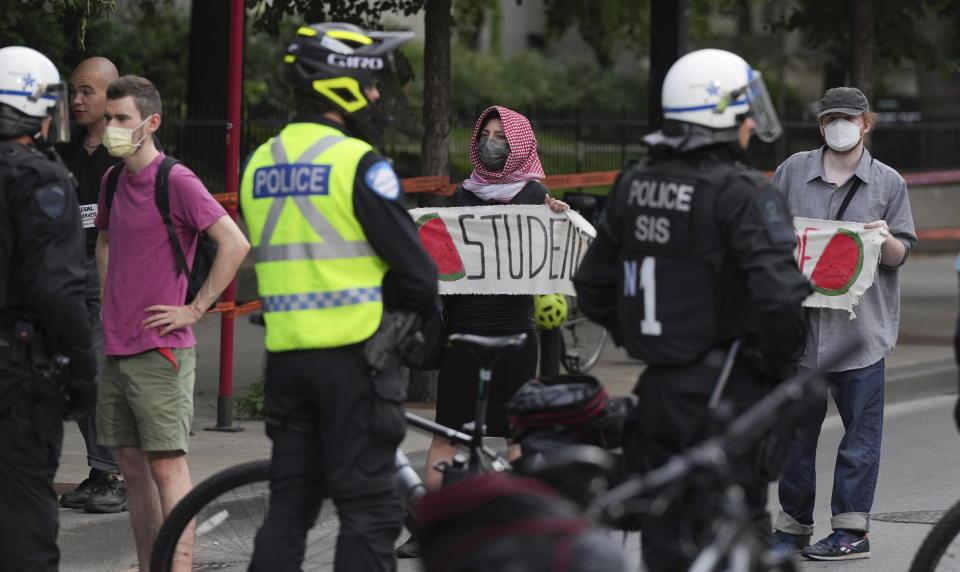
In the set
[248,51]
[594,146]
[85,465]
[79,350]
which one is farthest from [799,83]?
[79,350]

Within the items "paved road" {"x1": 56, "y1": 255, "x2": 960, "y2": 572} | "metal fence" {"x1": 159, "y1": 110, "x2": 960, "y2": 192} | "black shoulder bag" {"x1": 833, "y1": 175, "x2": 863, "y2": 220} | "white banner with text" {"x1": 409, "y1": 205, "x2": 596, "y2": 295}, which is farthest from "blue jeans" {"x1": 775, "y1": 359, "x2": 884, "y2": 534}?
"metal fence" {"x1": 159, "y1": 110, "x2": 960, "y2": 192}

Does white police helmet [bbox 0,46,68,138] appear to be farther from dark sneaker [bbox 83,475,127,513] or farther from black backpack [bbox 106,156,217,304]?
dark sneaker [bbox 83,475,127,513]

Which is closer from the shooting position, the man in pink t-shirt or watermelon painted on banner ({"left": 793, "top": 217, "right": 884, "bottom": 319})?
the man in pink t-shirt

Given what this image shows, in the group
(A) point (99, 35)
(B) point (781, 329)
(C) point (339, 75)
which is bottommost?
(B) point (781, 329)

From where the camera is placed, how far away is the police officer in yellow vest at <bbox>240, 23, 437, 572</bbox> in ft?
14.9

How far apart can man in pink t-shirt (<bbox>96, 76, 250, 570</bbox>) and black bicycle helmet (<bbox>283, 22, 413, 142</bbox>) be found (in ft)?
3.37

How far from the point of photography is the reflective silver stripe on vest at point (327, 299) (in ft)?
14.9

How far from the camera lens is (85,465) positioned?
7.84 m

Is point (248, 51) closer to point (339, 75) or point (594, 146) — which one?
point (594, 146)

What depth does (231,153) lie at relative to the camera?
339 inches

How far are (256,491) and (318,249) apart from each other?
958mm

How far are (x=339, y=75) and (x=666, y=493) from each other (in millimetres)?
1779

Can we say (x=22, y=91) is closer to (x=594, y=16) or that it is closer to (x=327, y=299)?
(x=327, y=299)

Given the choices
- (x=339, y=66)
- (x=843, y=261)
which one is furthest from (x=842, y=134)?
(x=339, y=66)
